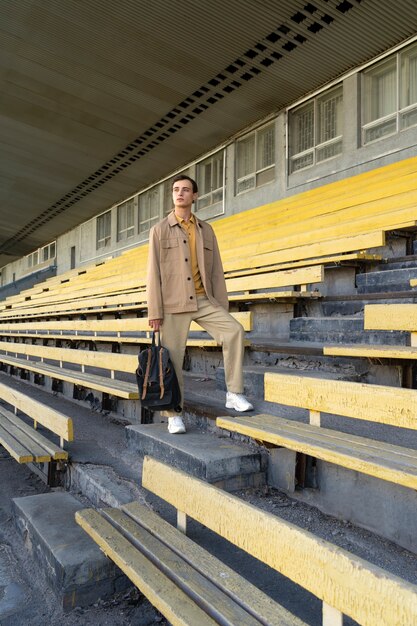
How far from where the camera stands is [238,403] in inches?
96.7

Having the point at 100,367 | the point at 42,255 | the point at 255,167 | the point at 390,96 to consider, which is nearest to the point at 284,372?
the point at 100,367

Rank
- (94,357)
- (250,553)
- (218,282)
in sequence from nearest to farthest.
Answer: (250,553)
(218,282)
(94,357)

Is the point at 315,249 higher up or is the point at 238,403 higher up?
the point at 315,249

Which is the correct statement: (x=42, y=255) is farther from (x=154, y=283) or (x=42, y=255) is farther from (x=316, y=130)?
(x=154, y=283)

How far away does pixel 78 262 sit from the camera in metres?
18.0

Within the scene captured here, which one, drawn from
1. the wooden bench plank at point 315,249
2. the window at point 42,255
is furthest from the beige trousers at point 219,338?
the window at point 42,255

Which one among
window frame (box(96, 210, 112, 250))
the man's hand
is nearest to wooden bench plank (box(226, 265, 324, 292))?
the man's hand

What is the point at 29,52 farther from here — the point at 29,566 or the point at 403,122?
the point at 29,566

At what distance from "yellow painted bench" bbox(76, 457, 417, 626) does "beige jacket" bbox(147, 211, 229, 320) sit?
863mm

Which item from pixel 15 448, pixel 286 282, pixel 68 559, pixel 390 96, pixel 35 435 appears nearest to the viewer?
pixel 68 559

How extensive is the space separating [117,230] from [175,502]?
14.3m

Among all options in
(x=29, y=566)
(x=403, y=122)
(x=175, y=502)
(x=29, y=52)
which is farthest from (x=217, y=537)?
(x=29, y=52)

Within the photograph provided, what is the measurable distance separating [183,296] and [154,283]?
0.55 ft

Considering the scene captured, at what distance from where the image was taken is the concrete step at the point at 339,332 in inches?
106
